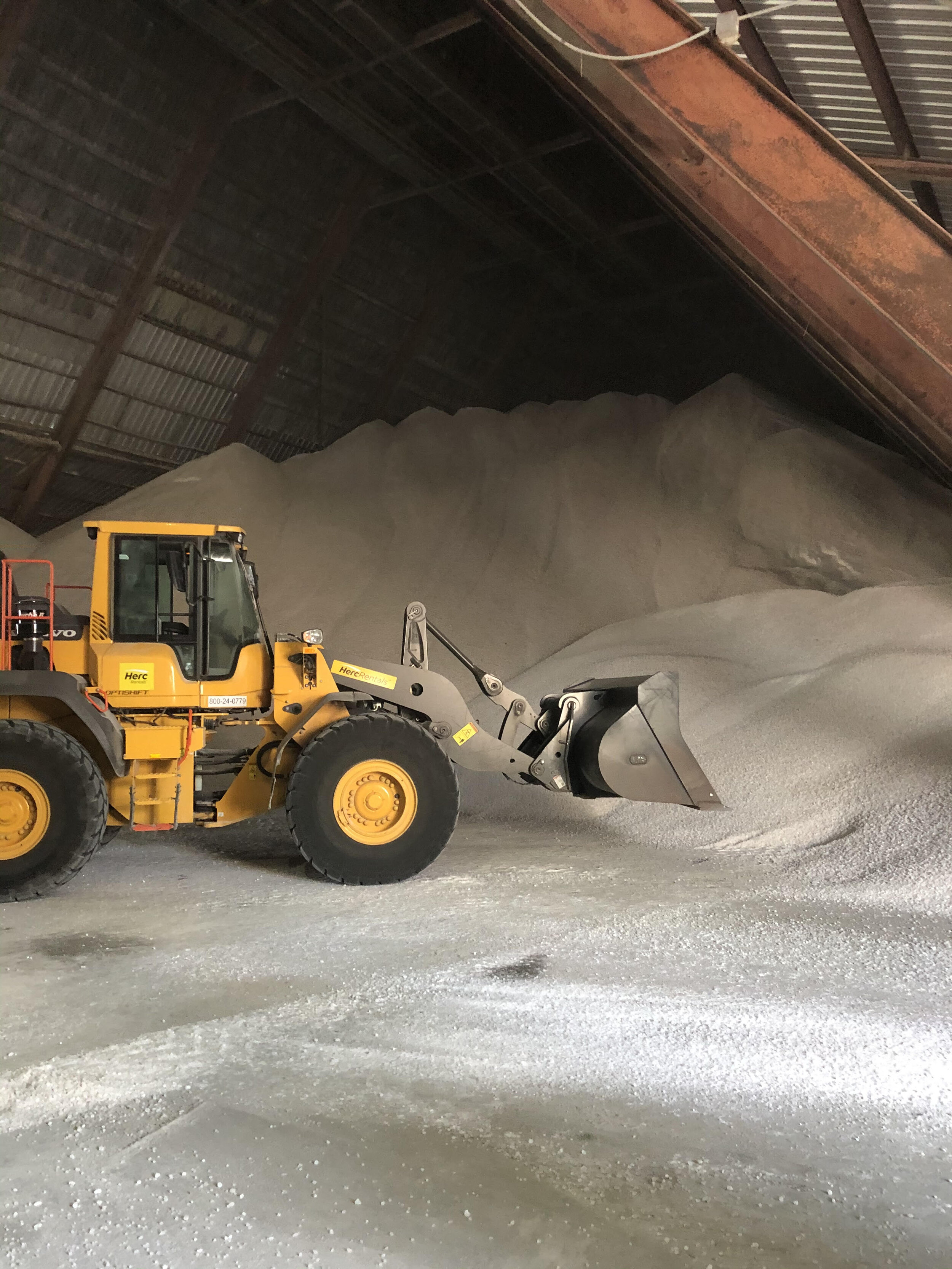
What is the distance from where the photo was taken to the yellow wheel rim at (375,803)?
22.6ft

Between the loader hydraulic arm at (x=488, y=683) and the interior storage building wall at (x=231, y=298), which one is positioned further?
the interior storage building wall at (x=231, y=298)

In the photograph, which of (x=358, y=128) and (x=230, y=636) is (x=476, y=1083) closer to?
(x=230, y=636)

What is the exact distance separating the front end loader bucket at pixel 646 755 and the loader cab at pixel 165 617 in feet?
8.04

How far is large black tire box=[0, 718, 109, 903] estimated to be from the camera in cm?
641

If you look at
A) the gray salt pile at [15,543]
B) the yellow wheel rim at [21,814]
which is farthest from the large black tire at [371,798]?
the gray salt pile at [15,543]

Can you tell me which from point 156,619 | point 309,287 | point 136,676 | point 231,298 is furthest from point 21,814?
point 309,287

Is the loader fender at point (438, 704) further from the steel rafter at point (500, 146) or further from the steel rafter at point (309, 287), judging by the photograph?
the steel rafter at point (309, 287)

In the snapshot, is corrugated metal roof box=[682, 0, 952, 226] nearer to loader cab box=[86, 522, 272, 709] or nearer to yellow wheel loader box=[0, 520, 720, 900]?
yellow wheel loader box=[0, 520, 720, 900]

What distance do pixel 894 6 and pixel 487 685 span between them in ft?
18.3

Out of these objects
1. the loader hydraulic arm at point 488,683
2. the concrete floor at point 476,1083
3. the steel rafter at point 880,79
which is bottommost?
the concrete floor at point 476,1083

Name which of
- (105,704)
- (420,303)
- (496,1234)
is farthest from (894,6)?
(420,303)

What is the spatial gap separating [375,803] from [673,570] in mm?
7691

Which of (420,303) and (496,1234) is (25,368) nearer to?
(420,303)

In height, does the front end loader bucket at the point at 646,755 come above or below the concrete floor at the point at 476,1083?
above
